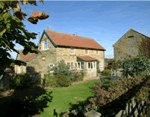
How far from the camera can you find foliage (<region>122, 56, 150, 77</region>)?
11.0 meters

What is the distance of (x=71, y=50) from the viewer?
2184 cm

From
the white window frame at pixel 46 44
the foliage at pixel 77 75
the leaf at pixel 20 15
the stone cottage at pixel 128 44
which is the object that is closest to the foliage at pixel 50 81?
the foliage at pixel 77 75

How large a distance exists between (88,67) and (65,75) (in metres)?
7.54

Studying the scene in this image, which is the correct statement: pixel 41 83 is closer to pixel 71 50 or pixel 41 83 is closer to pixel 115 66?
pixel 71 50

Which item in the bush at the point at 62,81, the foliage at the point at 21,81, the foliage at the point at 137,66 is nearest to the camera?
the foliage at the point at 137,66

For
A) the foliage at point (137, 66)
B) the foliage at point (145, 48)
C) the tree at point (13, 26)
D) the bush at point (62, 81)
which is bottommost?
the bush at point (62, 81)

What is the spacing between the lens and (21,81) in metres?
13.1

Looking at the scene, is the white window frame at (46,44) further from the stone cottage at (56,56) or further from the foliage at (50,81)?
the foliage at (50,81)

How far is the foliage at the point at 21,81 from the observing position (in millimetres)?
12797

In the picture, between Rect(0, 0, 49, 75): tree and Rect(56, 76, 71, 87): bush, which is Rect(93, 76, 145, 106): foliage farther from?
Rect(56, 76, 71, 87): bush

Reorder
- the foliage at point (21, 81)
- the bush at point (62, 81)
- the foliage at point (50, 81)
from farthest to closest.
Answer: the foliage at point (50, 81), the bush at point (62, 81), the foliage at point (21, 81)

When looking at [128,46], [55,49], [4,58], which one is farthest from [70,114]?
[128,46]

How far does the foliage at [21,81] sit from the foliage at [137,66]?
1112 cm

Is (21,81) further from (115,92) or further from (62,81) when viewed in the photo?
(115,92)
